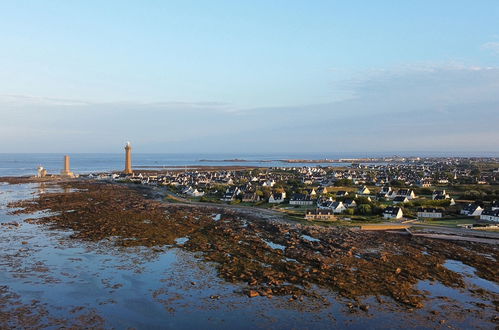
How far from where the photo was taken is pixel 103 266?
76.9 ft

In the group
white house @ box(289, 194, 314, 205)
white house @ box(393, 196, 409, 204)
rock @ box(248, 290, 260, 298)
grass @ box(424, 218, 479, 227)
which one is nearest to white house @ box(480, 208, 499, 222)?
grass @ box(424, 218, 479, 227)

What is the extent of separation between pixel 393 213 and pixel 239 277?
2432cm

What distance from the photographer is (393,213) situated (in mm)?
40500

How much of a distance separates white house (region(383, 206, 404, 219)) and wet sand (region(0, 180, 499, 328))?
284 inches

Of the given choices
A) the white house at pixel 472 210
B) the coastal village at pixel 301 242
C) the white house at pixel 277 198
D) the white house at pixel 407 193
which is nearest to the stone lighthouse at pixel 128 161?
the coastal village at pixel 301 242

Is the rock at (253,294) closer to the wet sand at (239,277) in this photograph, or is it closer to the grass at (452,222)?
the wet sand at (239,277)

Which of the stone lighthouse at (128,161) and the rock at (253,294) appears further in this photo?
the stone lighthouse at (128,161)

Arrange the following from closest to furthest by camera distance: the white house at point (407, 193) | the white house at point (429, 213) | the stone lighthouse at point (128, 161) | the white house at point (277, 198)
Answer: the white house at point (429, 213) < the white house at point (277, 198) < the white house at point (407, 193) < the stone lighthouse at point (128, 161)

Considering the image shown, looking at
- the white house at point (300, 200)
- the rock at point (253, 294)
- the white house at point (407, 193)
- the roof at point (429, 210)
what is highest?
the white house at point (407, 193)

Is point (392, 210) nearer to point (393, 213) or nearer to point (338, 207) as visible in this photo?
point (393, 213)

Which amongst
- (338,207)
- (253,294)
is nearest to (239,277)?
(253,294)

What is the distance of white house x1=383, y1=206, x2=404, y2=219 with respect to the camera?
40281 millimetres

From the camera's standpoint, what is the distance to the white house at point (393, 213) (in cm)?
4028

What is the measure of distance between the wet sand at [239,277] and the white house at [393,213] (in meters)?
7.22
